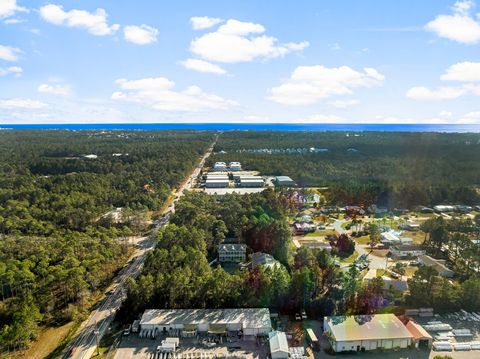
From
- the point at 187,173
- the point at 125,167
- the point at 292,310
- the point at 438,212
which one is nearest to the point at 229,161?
the point at 187,173

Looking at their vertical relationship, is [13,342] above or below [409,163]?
below

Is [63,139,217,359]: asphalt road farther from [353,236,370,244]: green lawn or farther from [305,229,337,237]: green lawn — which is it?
[353,236,370,244]: green lawn

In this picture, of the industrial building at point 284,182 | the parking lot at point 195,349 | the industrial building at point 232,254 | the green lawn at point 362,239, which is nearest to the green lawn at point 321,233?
the green lawn at point 362,239

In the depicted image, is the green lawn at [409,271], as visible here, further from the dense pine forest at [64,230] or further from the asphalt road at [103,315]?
the dense pine forest at [64,230]

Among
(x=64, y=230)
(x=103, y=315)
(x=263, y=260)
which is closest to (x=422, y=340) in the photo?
(x=263, y=260)

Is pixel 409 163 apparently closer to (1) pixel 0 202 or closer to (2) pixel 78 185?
(2) pixel 78 185
